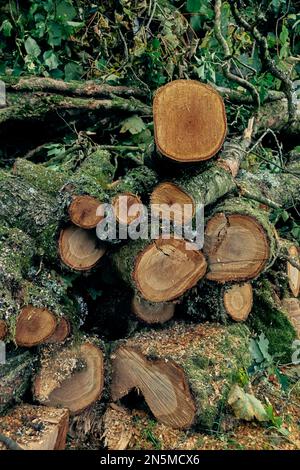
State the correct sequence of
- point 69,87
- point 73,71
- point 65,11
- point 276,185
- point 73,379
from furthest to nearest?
point 73,71
point 65,11
point 69,87
point 276,185
point 73,379

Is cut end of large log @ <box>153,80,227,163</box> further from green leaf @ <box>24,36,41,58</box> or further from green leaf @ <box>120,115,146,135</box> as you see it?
green leaf @ <box>24,36,41,58</box>

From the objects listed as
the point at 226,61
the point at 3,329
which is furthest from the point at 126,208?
the point at 226,61

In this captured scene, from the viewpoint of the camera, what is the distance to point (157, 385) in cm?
260

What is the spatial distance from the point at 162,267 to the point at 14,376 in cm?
82

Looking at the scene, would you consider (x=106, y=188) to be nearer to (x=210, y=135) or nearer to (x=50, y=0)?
(x=210, y=135)

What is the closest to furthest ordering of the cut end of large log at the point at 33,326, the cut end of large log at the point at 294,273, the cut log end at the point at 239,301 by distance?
the cut end of large log at the point at 33,326 < the cut log end at the point at 239,301 < the cut end of large log at the point at 294,273

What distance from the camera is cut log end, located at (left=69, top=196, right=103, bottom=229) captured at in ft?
8.43

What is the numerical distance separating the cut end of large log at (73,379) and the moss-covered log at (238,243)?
711 millimetres

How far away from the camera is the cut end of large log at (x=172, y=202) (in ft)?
8.95

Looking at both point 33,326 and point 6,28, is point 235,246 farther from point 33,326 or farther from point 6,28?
point 6,28

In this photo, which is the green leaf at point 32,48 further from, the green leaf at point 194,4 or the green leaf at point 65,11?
the green leaf at point 194,4

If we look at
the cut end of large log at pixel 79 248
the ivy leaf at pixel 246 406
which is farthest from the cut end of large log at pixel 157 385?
the cut end of large log at pixel 79 248
